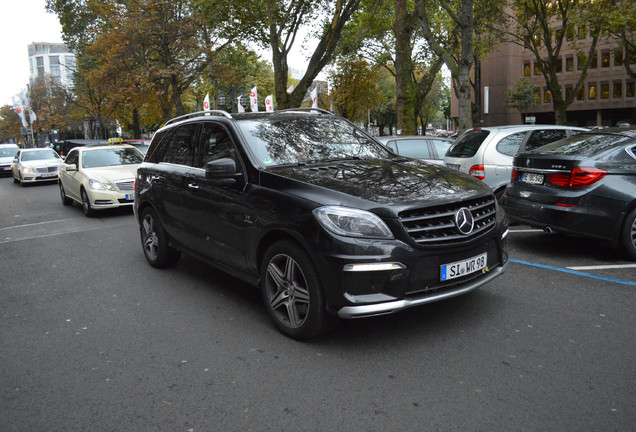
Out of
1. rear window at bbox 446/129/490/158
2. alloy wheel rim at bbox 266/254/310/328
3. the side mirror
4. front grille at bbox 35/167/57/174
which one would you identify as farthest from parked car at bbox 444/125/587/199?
front grille at bbox 35/167/57/174

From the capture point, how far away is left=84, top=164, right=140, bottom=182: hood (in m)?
12.0

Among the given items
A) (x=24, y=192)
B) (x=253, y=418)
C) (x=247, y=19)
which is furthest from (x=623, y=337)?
(x=247, y=19)

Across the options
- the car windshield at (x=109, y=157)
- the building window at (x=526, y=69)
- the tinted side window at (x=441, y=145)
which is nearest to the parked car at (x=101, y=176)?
the car windshield at (x=109, y=157)

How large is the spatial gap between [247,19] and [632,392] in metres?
23.2

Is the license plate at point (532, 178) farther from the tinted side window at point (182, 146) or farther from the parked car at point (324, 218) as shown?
the tinted side window at point (182, 146)

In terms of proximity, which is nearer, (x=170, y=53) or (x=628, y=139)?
(x=628, y=139)

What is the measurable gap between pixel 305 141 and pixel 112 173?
836cm

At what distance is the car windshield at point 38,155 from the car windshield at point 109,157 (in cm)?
1196

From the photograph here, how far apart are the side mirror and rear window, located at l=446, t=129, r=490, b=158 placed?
567 centimetres

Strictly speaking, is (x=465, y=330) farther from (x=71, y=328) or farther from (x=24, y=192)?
(x=24, y=192)

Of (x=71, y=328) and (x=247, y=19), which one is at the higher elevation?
(x=247, y=19)

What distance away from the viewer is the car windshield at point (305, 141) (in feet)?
16.1

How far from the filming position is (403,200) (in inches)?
154

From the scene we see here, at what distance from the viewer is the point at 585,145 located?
6656mm
